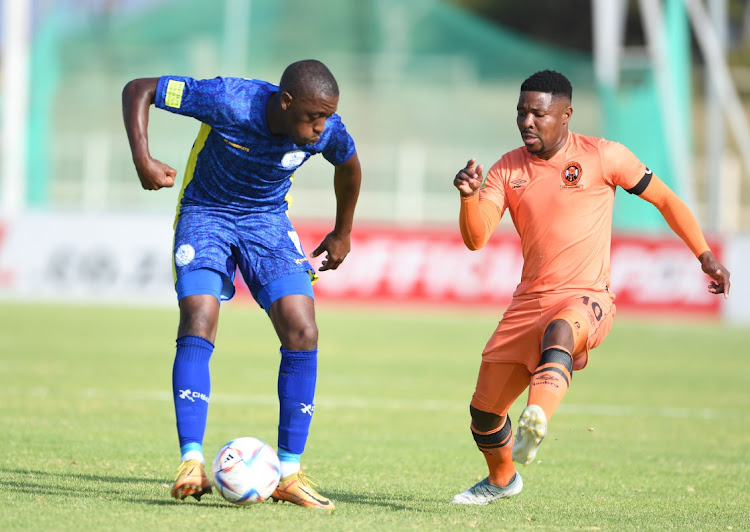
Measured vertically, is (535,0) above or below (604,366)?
above

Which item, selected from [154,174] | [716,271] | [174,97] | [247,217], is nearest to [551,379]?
[716,271]

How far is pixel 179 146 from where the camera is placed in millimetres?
25203

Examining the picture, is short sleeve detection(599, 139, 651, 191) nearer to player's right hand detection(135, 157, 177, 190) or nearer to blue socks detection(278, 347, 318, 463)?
blue socks detection(278, 347, 318, 463)

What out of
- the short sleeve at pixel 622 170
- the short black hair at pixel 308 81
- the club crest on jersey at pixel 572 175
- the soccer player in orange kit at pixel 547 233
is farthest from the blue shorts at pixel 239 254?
the short sleeve at pixel 622 170

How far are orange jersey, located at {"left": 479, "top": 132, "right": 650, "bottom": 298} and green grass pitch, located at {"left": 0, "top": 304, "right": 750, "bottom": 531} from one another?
1.22 metres

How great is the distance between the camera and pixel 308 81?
5773 mm

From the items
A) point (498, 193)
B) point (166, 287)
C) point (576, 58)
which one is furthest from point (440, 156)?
point (498, 193)

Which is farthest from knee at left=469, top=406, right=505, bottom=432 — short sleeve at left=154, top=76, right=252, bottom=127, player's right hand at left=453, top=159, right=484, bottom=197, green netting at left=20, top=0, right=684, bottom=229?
green netting at left=20, top=0, right=684, bottom=229

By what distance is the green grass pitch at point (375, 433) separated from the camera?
5719 mm

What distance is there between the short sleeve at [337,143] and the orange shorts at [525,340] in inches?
47.5

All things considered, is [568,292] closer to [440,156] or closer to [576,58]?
[440,156]

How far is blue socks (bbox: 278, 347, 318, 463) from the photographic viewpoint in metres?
6.11

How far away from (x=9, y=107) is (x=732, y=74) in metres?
30.8

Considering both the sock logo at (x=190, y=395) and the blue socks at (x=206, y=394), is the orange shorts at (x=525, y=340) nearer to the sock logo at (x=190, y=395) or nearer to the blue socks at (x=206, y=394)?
the blue socks at (x=206, y=394)
